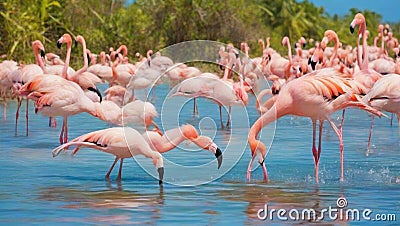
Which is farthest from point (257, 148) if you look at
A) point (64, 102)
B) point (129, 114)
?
point (64, 102)

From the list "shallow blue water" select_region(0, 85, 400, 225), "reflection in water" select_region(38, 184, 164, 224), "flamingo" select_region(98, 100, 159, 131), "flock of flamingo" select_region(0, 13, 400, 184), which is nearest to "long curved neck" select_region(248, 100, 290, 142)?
"flock of flamingo" select_region(0, 13, 400, 184)

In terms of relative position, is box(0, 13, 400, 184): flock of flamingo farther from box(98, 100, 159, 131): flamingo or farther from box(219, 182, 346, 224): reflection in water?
box(219, 182, 346, 224): reflection in water

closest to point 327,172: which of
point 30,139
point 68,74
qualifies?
point 30,139

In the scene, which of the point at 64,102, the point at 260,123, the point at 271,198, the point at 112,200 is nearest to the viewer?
the point at 112,200

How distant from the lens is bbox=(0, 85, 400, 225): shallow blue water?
18.5 feet

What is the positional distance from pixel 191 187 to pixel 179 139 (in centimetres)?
38

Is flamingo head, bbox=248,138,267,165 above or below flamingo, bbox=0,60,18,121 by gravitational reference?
below

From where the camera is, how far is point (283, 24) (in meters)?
30.5

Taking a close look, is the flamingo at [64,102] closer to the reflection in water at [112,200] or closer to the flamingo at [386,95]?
the reflection in water at [112,200]

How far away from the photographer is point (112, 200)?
6.07 metres

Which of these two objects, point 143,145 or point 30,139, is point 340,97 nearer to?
point 143,145

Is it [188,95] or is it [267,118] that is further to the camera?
[188,95]

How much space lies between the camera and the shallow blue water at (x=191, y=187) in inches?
222

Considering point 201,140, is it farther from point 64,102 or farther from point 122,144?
point 64,102
